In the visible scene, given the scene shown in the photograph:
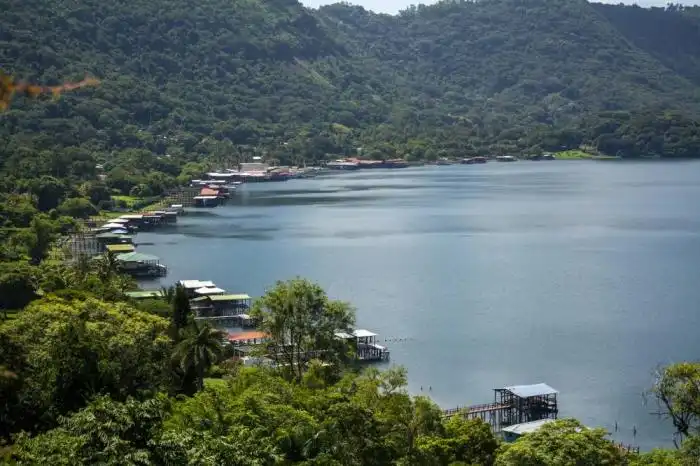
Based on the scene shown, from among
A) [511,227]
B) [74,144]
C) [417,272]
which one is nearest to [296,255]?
[417,272]

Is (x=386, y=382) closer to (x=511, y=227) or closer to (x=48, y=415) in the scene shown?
(x=48, y=415)

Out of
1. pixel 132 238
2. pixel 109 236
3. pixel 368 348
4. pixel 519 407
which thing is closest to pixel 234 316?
pixel 368 348

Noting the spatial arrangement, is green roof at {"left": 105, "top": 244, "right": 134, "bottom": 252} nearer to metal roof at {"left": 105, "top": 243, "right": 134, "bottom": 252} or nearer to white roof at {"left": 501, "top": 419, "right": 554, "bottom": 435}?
metal roof at {"left": 105, "top": 243, "right": 134, "bottom": 252}

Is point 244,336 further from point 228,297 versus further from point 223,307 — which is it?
point 228,297

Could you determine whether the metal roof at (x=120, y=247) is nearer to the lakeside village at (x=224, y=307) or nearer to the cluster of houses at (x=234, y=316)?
the lakeside village at (x=224, y=307)

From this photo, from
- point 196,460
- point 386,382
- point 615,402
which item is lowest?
point 615,402

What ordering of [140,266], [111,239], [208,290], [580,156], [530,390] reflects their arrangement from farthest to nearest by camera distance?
1. [580,156]
2. [111,239]
3. [140,266]
4. [208,290]
5. [530,390]

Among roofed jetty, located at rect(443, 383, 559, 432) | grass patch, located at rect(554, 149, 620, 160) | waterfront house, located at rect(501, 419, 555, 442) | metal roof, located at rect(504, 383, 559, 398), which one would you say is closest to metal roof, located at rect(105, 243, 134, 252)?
roofed jetty, located at rect(443, 383, 559, 432)

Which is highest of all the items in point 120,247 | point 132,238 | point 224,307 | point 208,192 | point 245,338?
point 208,192
